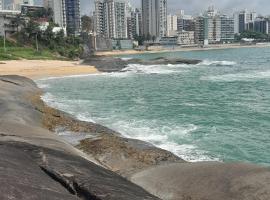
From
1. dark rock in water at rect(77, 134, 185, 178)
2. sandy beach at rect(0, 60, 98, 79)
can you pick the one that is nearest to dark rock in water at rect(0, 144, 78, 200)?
dark rock in water at rect(77, 134, 185, 178)

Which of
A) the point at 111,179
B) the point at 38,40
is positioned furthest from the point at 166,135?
the point at 38,40

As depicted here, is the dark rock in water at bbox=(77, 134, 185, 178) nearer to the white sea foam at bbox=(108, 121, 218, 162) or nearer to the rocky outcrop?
the white sea foam at bbox=(108, 121, 218, 162)

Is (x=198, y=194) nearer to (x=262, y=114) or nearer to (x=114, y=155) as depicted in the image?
(x=114, y=155)

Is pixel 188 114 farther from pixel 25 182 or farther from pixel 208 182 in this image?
pixel 25 182

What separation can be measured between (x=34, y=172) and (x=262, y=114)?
24014mm

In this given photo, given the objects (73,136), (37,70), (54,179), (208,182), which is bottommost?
(37,70)

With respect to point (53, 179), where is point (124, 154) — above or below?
below

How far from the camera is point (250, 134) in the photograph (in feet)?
80.9

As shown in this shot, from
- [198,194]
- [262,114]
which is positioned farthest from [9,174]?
[262,114]

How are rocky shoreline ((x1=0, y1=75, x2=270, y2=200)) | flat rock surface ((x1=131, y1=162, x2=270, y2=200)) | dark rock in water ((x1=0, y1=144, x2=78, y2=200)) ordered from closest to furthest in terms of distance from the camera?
dark rock in water ((x1=0, y1=144, x2=78, y2=200)), rocky shoreline ((x1=0, y1=75, x2=270, y2=200)), flat rock surface ((x1=131, y1=162, x2=270, y2=200))

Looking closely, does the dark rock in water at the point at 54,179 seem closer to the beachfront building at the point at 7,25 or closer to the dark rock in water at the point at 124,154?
the dark rock in water at the point at 124,154

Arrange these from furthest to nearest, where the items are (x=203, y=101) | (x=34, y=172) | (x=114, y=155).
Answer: (x=203, y=101) < (x=114, y=155) < (x=34, y=172)

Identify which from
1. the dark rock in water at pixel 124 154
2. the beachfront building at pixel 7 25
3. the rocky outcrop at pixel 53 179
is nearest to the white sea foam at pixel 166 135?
the dark rock in water at pixel 124 154

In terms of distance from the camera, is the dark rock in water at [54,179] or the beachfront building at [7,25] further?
the beachfront building at [7,25]
